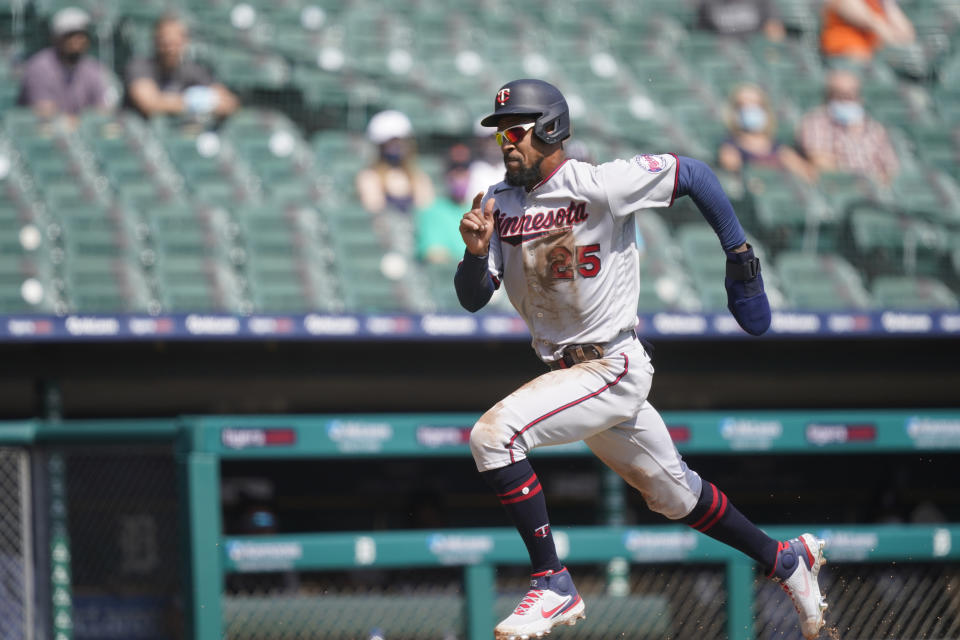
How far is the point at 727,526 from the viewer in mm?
4180

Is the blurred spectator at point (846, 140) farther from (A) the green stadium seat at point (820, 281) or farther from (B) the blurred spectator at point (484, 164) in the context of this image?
(B) the blurred spectator at point (484, 164)

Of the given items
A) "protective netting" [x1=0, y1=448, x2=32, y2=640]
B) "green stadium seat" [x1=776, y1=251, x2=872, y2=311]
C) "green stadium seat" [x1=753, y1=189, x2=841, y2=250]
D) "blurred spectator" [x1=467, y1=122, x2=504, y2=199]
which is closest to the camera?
"protective netting" [x1=0, y1=448, x2=32, y2=640]

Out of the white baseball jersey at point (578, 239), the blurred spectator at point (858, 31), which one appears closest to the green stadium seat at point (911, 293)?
the blurred spectator at point (858, 31)

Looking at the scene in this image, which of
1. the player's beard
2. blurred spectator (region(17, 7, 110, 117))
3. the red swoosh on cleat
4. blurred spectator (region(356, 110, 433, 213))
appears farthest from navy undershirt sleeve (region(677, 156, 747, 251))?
blurred spectator (region(17, 7, 110, 117))

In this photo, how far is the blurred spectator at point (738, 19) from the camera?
11.1 m

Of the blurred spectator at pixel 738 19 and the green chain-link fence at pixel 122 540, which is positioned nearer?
the green chain-link fence at pixel 122 540

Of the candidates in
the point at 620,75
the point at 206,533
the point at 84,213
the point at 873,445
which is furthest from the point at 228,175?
the point at 873,445

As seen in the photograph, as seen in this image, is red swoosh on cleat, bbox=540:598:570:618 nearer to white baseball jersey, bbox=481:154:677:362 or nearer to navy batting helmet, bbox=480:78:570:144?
white baseball jersey, bbox=481:154:677:362

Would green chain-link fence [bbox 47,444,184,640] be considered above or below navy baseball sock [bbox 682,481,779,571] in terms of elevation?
below

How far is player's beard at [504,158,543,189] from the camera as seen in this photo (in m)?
3.83

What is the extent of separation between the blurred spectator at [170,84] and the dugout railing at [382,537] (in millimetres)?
4140

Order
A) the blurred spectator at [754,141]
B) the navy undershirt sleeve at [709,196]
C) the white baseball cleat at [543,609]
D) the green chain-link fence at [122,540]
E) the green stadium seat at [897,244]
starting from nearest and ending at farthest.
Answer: the white baseball cleat at [543,609]
the navy undershirt sleeve at [709,196]
the green chain-link fence at [122,540]
the green stadium seat at [897,244]
the blurred spectator at [754,141]

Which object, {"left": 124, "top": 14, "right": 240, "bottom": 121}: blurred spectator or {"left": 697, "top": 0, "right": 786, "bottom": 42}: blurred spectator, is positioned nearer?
{"left": 124, "top": 14, "right": 240, "bottom": 121}: blurred spectator

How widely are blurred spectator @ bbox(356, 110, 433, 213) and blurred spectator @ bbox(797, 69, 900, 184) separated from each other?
3.08 metres
